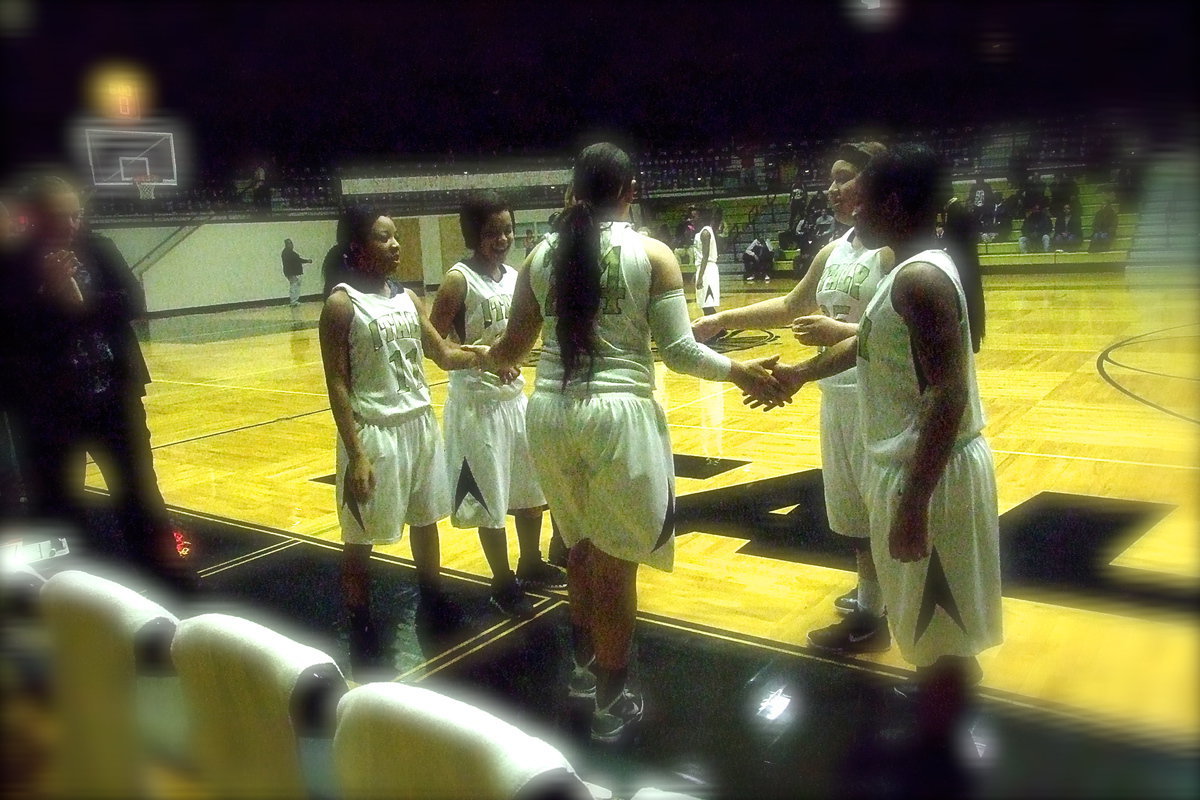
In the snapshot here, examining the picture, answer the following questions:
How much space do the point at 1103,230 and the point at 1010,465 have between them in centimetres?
1198

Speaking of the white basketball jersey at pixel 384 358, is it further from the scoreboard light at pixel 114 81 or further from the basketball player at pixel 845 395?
the basketball player at pixel 845 395

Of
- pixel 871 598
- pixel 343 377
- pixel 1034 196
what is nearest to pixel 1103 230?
pixel 1034 196

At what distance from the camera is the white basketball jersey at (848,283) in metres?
2.80

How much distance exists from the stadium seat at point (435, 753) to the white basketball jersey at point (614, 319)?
1.33m

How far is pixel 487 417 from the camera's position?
3385mm

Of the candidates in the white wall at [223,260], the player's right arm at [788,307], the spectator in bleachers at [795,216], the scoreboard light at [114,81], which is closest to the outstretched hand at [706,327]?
the player's right arm at [788,307]

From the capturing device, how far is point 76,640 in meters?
1.54

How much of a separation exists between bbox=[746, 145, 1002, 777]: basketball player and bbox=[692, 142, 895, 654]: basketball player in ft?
1.95

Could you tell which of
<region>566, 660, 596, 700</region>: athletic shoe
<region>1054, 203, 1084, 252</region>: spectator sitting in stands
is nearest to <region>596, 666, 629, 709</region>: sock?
<region>566, 660, 596, 700</region>: athletic shoe

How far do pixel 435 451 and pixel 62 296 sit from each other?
1.40m

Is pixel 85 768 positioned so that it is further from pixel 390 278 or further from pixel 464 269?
pixel 464 269

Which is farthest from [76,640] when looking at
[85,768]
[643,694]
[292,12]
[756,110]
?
[756,110]

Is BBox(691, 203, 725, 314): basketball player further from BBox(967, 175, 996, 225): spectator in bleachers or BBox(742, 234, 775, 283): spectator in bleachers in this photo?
BBox(742, 234, 775, 283): spectator in bleachers

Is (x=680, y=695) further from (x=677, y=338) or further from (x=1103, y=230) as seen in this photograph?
(x=1103, y=230)
